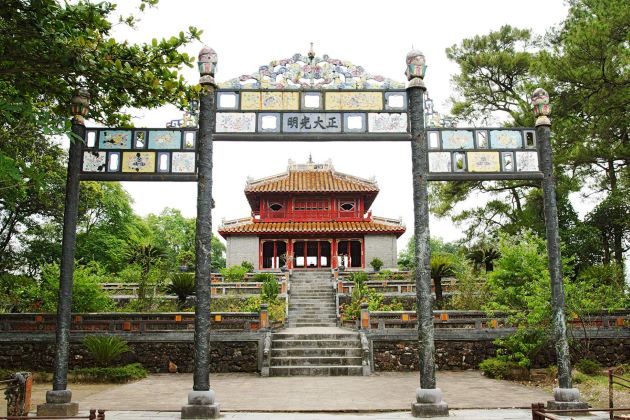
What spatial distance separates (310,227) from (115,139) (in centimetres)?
2073

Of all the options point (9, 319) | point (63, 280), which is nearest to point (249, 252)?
point (9, 319)

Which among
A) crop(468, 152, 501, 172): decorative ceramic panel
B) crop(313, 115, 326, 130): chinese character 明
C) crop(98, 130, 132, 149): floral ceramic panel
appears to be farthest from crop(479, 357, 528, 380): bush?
crop(98, 130, 132, 149): floral ceramic panel

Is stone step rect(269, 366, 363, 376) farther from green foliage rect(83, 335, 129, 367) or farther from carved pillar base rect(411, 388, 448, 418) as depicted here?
carved pillar base rect(411, 388, 448, 418)

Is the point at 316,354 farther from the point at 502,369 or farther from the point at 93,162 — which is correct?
the point at 93,162

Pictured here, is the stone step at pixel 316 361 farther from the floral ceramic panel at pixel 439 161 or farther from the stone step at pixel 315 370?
the floral ceramic panel at pixel 439 161

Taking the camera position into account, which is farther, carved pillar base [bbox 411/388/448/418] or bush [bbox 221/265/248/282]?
bush [bbox 221/265/248/282]

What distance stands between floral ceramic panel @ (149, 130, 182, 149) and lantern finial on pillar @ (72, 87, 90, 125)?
1.00 metres

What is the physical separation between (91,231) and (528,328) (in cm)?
2538

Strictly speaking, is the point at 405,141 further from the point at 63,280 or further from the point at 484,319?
the point at 484,319

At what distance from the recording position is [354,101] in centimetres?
788

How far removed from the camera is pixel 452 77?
79.1ft

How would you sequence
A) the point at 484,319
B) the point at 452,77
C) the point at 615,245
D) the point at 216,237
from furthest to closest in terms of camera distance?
the point at 216,237 → the point at 452,77 → the point at 615,245 → the point at 484,319

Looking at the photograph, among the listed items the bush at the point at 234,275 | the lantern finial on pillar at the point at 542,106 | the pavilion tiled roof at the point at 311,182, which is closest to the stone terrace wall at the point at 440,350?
the lantern finial on pillar at the point at 542,106

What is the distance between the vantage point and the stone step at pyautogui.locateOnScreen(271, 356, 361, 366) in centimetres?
1309
